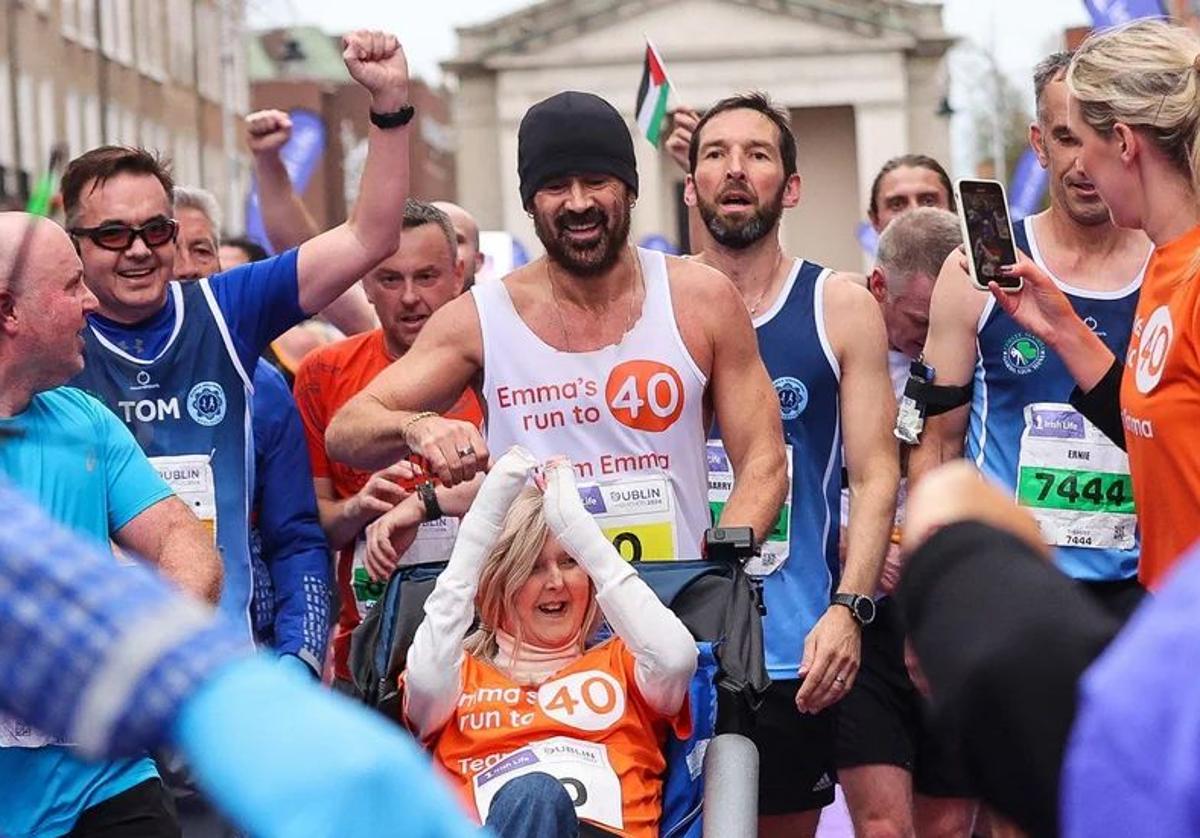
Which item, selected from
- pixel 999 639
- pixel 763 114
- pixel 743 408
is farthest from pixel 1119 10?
pixel 999 639

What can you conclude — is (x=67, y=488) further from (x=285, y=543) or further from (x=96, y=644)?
(x=96, y=644)

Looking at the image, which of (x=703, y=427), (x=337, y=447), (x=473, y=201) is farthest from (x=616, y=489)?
(x=473, y=201)

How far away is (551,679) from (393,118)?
1.61 metres

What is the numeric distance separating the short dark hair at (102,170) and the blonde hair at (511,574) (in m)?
1.49

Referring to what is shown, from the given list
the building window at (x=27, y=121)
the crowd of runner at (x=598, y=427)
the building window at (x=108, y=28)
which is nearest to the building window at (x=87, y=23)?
the building window at (x=108, y=28)

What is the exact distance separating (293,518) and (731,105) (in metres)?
1.84

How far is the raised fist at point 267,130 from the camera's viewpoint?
22.5 ft

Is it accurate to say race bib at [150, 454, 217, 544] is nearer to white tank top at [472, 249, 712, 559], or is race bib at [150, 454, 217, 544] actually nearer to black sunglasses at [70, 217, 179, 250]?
black sunglasses at [70, 217, 179, 250]

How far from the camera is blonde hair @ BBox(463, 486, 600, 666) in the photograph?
216 inches

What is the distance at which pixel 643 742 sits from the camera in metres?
5.26

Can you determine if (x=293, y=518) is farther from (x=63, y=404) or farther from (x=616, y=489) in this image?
(x=63, y=404)

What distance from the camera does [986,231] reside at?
19.0 feet

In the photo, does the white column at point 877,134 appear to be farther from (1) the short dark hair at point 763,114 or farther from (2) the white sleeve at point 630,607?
(2) the white sleeve at point 630,607

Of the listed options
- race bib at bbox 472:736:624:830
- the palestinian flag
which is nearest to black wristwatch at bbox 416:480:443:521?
race bib at bbox 472:736:624:830
